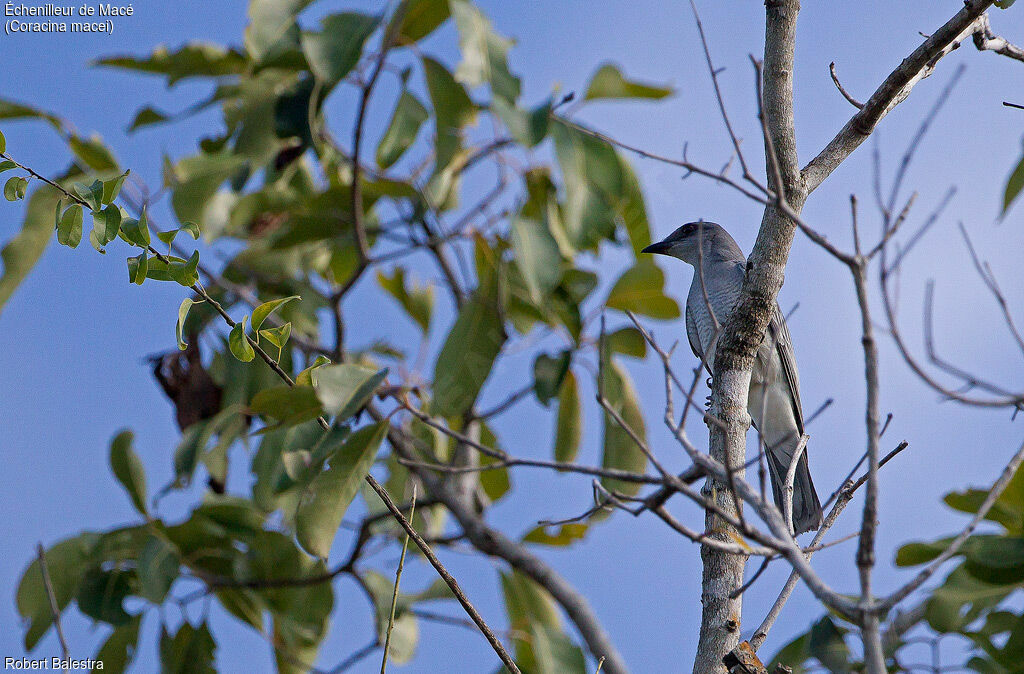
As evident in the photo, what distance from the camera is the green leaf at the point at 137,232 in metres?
2.27

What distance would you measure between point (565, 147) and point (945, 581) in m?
2.01

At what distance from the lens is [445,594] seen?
5164 mm

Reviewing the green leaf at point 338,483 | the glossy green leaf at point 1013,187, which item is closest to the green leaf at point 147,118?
the green leaf at point 338,483

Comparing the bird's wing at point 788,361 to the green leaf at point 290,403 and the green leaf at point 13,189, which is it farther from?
the green leaf at point 13,189

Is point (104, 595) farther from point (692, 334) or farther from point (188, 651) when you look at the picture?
point (692, 334)

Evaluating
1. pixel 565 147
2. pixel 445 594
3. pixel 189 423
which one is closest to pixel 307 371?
pixel 565 147

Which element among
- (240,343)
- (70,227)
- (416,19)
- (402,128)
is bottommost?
(240,343)

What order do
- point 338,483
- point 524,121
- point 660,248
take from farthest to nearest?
point 660,248
point 524,121
point 338,483

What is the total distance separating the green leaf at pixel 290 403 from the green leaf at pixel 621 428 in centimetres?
218

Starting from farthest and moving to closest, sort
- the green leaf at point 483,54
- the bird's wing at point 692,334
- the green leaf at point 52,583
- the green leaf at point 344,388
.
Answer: the bird's wing at point 692,334, the green leaf at point 52,583, the green leaf at point 483,54, the green leaf at point 344,388

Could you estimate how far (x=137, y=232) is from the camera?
7.43 feet

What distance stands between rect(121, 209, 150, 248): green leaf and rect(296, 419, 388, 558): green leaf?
0.95 m


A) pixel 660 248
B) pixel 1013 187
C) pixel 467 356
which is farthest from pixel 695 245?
pixel 1013 187

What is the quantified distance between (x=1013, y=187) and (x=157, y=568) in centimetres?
399
